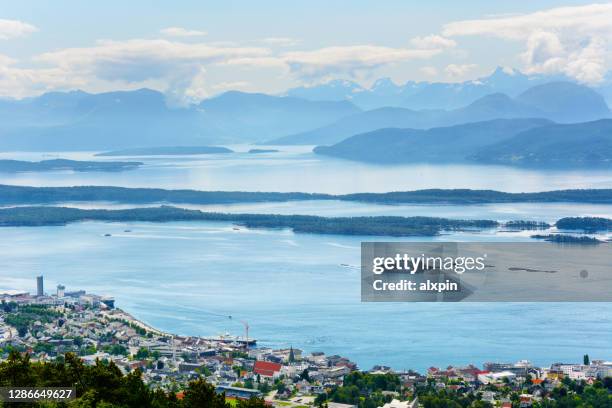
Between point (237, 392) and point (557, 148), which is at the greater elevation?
point (557, 148)

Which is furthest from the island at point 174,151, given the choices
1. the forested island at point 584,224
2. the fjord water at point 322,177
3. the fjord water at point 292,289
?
the forested island at point 584,224

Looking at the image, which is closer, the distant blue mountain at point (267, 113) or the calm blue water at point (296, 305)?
the calm blue water at point (296, 305)

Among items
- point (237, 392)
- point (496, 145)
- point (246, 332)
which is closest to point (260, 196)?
point (246, 332)

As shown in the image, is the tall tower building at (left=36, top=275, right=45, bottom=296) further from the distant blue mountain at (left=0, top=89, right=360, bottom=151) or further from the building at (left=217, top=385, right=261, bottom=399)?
the distant blue mountain at (left=0, top=89, right=360, bottom=151)

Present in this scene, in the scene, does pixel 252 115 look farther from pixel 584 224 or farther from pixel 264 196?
pixel 584 224

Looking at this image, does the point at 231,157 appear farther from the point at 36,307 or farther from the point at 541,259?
the point at 36,307

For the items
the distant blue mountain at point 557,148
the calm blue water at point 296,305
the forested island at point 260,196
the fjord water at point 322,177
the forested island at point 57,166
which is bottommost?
the calm blue water at point 296,305

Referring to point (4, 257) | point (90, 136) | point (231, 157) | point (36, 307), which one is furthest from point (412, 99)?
point (36, 307)

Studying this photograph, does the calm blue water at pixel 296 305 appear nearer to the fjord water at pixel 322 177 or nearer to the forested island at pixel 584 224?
the forested island at pixel 584 224

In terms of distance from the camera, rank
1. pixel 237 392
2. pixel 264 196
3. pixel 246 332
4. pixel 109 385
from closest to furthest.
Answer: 1. pixel 109 385
2. pixel 237 392
3. pixel 246 332
4. pixel 264 196
